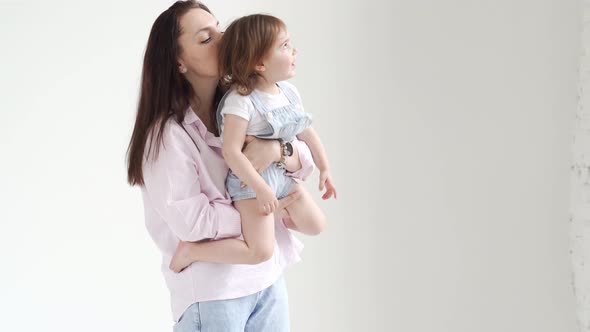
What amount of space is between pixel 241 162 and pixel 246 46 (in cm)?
27

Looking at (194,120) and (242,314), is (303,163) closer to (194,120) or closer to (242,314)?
(194,120)

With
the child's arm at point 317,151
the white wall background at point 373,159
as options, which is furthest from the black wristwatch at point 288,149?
the white wall background at point 373,159

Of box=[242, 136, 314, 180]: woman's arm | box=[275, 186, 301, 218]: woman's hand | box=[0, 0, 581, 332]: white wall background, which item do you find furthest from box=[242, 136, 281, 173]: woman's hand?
box=[0, 0, 581, 332]: white wall background

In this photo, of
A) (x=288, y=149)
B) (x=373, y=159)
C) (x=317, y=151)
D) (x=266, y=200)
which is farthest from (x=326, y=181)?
(x=373, y=159)

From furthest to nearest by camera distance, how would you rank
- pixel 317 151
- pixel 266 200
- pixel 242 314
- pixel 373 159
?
pixel 373 159 → pixel 317 151 → pixel 242 314 → pixel 266 200

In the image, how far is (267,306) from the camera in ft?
6.18

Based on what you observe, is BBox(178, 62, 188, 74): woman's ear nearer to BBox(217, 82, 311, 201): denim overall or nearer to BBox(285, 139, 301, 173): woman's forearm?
BBox(217, 82, 311, 201): denim overall

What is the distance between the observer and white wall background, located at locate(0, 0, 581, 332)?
2848 mm

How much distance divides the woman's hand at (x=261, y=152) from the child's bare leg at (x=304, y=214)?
0.44 feet

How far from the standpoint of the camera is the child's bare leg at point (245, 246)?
1767mm

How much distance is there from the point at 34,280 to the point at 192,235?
1.41 metres

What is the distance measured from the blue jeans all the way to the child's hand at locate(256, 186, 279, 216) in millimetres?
247

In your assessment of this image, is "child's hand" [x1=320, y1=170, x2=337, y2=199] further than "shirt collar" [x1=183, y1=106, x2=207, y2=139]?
Yes

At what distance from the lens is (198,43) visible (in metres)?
1.80
